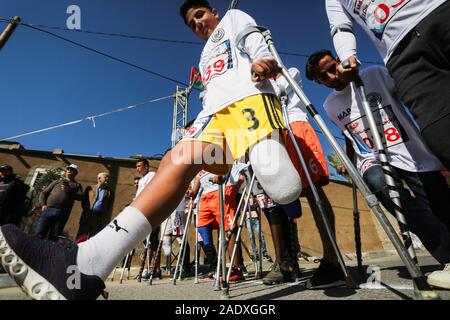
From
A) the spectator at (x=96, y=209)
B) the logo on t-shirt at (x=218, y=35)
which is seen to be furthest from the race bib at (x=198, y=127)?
the spectator at (x=96, y=209)

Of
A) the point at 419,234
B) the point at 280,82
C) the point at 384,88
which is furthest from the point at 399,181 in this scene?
the point at 280,82

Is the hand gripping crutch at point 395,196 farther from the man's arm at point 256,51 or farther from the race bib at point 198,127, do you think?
the race bib at point 198,127

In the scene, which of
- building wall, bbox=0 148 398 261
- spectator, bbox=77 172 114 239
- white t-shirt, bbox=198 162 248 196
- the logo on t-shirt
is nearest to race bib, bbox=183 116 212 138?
the logo on t-shirt

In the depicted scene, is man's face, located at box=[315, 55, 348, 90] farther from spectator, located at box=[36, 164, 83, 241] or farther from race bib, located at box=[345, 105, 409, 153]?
spectator, located at box=[36, 164, 83, 241]

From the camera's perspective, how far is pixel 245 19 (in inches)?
84.9

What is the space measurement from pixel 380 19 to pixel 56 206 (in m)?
6.31

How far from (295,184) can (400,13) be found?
0.97 metres

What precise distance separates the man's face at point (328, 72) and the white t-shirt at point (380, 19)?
0.81 meters

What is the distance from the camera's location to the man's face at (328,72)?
2600 millimetres

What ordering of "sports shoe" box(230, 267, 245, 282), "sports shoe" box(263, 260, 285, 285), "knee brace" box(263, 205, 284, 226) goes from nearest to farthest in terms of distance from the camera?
"sports shoe" box(263, 260, 285, 285)
"knee brace" box(263, 205, 284, 226)
"sports shoe" box(230, 267, 245, 282)

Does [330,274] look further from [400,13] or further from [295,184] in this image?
[400,13]

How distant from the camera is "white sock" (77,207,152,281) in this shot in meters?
1.14

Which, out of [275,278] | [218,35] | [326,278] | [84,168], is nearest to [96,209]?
[84,168]

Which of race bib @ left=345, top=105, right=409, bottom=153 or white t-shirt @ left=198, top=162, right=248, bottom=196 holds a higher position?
white t-shirt @ left=198, top=162, right=248, bottom=196
